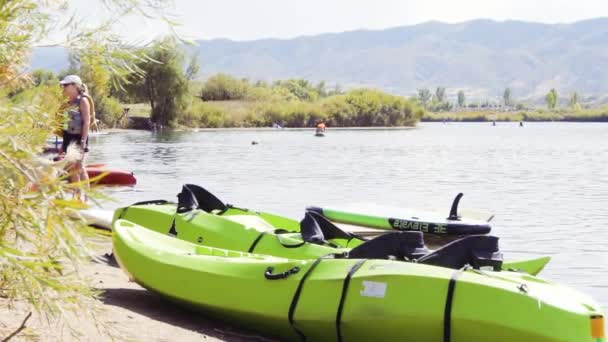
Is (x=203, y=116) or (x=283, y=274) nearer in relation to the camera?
(x=283, y=274)

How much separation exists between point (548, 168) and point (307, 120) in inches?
1671

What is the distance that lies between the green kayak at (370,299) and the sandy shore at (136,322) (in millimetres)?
130

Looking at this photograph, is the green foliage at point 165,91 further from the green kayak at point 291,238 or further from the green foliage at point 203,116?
the green kayak at point 291,238

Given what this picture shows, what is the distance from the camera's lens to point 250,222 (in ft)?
26.5

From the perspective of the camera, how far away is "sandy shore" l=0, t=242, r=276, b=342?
487cm

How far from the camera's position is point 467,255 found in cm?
584

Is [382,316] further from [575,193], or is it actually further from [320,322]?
[575,193]

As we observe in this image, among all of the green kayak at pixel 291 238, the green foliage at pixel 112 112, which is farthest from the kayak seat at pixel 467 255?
the green foliage at pixel 112 112

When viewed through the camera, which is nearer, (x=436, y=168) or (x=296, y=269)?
(x=296, y=269)

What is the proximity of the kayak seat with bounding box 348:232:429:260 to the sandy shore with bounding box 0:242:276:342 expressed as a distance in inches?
35.9

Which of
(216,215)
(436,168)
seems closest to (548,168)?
(436,168)

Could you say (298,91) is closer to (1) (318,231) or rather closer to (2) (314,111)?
(2) (314,111)

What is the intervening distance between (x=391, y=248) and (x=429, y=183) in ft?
51.0

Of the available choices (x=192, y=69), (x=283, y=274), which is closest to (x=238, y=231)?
(x=283, y=274)
